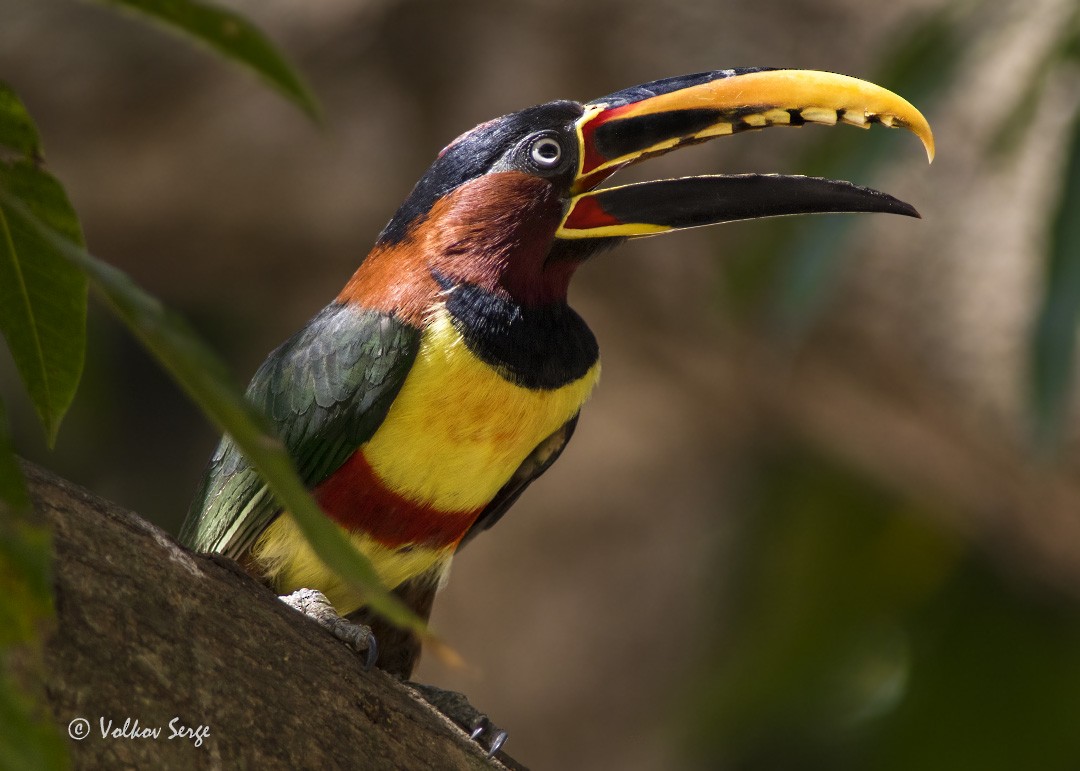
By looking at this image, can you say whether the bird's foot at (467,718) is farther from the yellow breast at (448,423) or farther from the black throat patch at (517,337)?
the black throat patch at (517,337)

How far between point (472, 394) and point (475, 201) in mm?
449

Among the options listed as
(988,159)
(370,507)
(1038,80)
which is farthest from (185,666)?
(988,159)

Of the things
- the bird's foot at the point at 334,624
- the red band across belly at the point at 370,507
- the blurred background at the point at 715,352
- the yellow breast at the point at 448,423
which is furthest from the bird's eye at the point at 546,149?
the blurred background at the point at 715,352

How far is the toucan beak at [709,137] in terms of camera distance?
111 inches

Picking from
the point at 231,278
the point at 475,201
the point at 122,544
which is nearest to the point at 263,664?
the point at 122,544

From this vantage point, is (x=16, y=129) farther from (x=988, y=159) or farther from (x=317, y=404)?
(x=988, y=159)

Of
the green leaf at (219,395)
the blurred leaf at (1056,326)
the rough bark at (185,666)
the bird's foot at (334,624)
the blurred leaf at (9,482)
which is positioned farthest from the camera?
the blurred leaf at (1056,326)

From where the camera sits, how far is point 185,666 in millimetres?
2020

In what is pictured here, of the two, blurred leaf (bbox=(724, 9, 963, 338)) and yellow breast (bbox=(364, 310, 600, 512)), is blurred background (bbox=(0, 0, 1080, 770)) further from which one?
yellow breast (bbox=(364, 310, 600, 512))

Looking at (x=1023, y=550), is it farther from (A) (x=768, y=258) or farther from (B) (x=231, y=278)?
(B) (x=231, y=278)

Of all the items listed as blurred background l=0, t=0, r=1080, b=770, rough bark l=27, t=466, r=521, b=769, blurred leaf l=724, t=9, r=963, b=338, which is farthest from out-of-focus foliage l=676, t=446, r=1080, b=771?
rough bark l=27, t=466, r=521, b=769

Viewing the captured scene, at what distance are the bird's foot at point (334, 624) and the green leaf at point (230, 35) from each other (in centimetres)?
114

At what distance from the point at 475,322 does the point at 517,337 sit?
0.09 metres

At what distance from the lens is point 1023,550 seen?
248 inches
